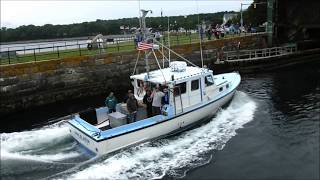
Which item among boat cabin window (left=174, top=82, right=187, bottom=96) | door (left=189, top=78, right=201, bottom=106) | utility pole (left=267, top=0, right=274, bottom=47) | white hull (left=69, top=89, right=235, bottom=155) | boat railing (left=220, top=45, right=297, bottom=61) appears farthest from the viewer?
utility pole (left=267, top=0, right=274, bottom=47)

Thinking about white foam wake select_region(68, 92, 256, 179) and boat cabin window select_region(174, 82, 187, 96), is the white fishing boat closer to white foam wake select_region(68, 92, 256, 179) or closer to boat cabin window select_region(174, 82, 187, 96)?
boat cabin window select_region(174, 82, 187, 96)

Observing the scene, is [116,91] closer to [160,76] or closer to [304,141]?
[160,76]

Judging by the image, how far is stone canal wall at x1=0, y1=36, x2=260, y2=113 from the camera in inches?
941

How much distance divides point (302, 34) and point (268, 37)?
176 inches

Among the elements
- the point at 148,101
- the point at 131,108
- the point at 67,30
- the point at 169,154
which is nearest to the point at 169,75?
the point at 148,101

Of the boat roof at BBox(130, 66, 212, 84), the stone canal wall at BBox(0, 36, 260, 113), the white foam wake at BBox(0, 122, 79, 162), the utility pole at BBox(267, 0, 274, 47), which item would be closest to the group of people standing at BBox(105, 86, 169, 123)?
the boat roof at BBox(130, 66, 212, 84)

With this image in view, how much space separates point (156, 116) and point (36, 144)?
15.6ft

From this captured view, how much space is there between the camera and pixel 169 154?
1567cm

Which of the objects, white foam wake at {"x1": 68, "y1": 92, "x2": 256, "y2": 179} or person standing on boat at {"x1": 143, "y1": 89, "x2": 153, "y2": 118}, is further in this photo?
person standing on boat at {"x1": 143, "y1": 89, "x2": 153, "y2": 118}

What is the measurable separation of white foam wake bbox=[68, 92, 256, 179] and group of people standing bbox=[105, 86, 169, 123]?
1255 mm

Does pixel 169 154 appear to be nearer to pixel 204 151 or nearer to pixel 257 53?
pixel 204 151

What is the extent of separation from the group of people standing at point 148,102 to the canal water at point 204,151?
4.16ft

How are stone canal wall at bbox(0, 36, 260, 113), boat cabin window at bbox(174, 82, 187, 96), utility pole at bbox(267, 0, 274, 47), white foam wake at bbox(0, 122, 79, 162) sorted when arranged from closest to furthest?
white foam wake at bbox(0, 122, 79, 162), boat cabin window at bbox(174, 82, 187, 96), stone canal wall at bbox(0, 36, 260, 113), utility pole at bbox(267, 0, 274, 47)

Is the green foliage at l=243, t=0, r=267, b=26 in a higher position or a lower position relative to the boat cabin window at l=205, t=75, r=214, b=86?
higher
